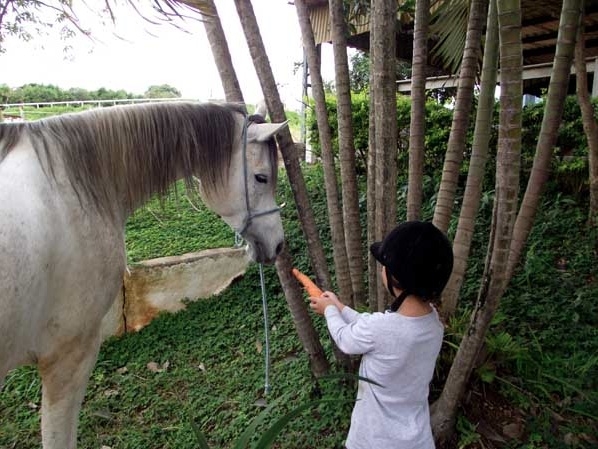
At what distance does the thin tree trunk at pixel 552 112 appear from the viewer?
1846 mm

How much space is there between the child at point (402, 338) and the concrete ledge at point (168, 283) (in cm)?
260

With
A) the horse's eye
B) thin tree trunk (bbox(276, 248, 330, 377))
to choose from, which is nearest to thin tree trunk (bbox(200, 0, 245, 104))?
the horse's eye

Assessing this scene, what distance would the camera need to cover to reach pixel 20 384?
10.5ft

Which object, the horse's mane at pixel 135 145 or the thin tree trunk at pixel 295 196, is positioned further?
the thin tree trunk at pixel 295 196

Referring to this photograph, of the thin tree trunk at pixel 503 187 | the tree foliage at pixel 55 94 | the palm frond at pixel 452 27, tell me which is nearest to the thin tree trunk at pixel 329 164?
the thin tree trunk at pixel 503 187

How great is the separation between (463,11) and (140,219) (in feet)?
12.9

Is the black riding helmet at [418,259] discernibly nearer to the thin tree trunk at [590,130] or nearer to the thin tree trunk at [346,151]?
the thin tree trunk at [346,151]

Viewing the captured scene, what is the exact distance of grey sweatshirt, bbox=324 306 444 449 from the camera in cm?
144

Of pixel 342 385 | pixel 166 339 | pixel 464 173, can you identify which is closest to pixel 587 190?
pixel 464 173

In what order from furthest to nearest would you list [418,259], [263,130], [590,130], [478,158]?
1. [590,130]
2. [478,158]
3. [263,130]
4. [418,259]

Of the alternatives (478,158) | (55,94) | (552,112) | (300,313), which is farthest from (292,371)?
(55,94)

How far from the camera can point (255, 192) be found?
2.05 meters

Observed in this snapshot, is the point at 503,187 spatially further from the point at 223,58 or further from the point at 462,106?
the point at 223,58

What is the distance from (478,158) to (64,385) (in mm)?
2170
